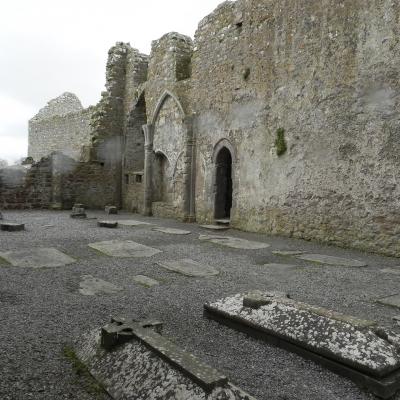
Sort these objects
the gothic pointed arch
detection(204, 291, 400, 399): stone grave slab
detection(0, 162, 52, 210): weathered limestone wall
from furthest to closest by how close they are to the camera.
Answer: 1. detection(0, 162, 52, 210): weathered limestone wall
2. the gothic pointed arch
3. detection(204, 291, 400, 399): stone grave slab

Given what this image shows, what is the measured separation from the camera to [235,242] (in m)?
7.38

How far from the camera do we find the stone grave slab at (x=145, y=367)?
178 cm

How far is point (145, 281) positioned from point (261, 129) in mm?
5411

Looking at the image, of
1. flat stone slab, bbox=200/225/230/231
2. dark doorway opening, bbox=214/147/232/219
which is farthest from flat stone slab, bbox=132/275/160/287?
dark doorway opening, bbox=214/147/232/219

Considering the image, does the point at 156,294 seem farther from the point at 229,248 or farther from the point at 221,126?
the point at 221,126

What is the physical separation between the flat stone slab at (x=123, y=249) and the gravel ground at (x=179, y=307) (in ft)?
0.61

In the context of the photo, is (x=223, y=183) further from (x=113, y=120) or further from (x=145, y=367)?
(x=145, y=367)

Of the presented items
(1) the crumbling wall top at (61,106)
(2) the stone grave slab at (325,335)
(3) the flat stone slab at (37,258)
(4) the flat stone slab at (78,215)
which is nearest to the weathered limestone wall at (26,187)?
(4) the flat stone slab at (78,215)

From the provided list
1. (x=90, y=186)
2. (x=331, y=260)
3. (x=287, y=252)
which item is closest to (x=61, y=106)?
(x=90, y=186)

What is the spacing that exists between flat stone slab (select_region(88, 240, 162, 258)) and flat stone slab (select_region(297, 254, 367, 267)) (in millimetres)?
2231

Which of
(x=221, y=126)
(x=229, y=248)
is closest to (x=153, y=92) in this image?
(x=221, y=126)

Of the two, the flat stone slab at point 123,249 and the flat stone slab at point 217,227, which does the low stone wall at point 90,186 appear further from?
the flat stone slab at point 123,249

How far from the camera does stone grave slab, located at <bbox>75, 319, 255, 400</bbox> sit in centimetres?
178

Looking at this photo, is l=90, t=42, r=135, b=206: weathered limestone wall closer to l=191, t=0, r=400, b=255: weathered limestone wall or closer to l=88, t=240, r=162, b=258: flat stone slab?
l=191, t=0, r=400, b=255: weathered limestone wall
